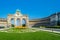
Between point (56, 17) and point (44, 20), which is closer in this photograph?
point (56, 17)

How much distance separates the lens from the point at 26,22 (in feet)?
300

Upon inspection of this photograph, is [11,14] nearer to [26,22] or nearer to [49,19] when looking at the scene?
[26,22]

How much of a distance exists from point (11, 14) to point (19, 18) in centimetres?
599

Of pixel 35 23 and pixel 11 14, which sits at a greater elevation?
pixel 11 14

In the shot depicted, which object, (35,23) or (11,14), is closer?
(11,14)

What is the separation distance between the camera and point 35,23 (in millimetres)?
104375

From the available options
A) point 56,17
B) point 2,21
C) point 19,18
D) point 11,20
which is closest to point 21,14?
point 19,18

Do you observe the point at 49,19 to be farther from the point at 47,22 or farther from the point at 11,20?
the point at 11,20

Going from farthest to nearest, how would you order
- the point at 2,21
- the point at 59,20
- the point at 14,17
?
the point at 2,21 < the point at 14,17 < the point at 59,20

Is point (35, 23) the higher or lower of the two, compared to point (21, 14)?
lower

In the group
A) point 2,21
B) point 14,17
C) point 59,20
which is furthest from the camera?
point 2,21

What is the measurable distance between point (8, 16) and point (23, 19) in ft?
33.1

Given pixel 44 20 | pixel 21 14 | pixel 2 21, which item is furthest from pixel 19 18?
pixel 44 20

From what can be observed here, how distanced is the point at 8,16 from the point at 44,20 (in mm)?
27246
